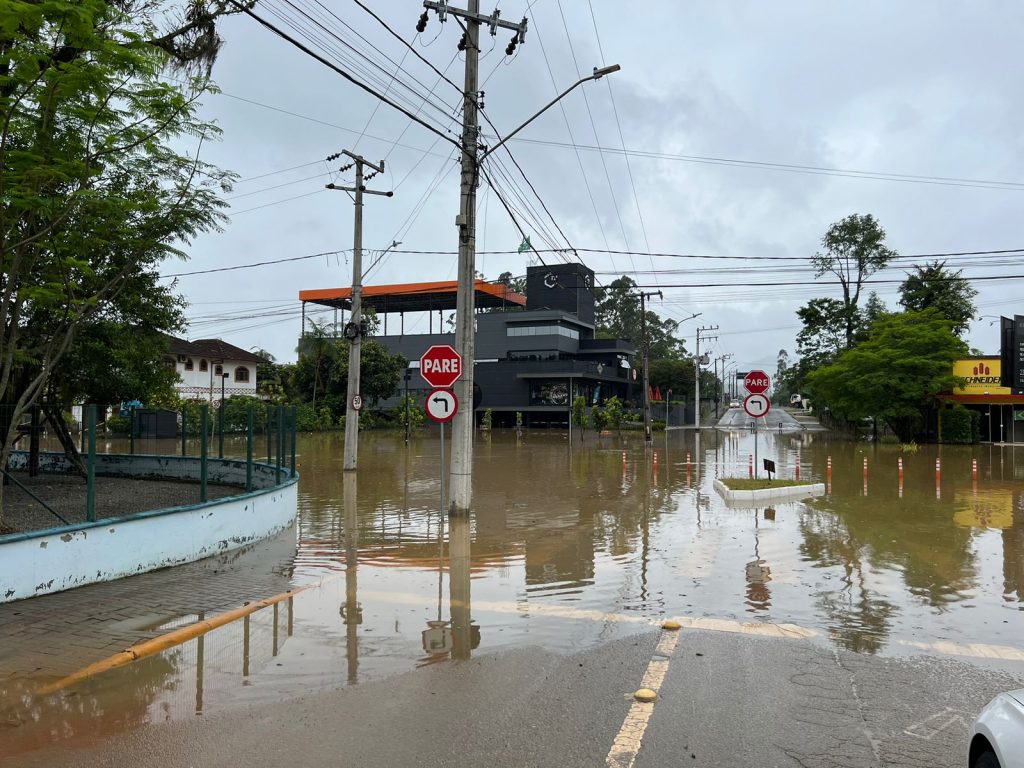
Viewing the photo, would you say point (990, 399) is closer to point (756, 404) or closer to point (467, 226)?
point (756, 404)

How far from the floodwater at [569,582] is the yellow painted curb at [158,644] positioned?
11 centimetres

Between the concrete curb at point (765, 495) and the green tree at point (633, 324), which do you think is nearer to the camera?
the concrete curb at point (765, 495)

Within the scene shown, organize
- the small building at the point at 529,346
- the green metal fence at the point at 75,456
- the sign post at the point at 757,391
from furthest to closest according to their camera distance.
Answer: the small building at the point at 529,346, the sign post at the point at 757,391, the green metal fence at the point at 75,456

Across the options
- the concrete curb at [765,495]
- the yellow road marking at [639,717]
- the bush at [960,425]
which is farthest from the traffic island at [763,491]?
the bush at [960,425]

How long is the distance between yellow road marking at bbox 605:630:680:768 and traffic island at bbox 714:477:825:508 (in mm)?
10773

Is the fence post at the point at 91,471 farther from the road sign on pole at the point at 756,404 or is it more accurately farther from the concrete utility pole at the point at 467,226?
the road sign on pole at the point at 756,404

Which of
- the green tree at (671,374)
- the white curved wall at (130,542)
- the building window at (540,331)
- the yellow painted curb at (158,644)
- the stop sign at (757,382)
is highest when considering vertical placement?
the building window at (540,331)

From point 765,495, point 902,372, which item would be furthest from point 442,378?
point 902,372

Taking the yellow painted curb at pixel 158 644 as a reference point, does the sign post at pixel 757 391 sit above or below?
above

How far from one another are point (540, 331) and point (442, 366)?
191 ft

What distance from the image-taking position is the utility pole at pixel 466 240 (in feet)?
45.9

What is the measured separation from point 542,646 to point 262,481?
10.3 metres

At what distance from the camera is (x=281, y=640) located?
6957 mm

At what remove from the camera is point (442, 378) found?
1330 cm
